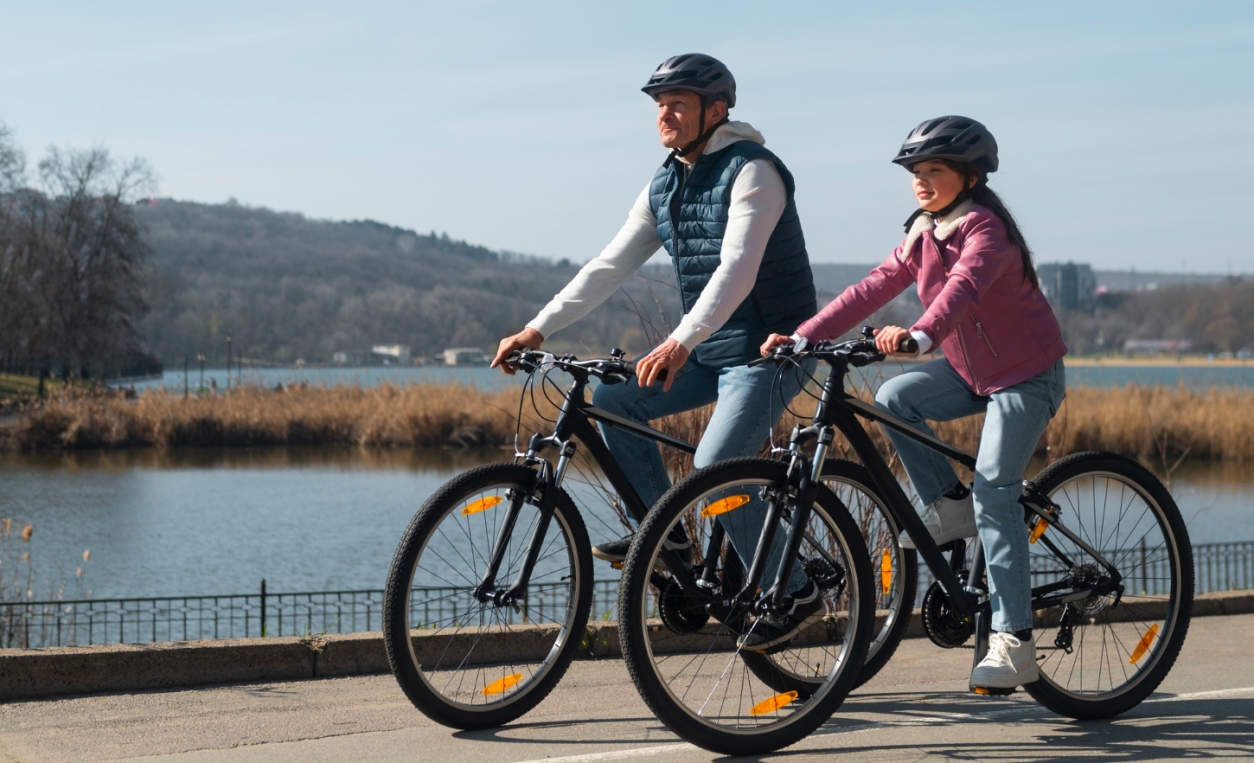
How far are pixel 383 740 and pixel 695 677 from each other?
0.96 metres

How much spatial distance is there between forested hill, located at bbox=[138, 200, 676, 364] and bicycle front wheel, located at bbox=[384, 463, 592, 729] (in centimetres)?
8214

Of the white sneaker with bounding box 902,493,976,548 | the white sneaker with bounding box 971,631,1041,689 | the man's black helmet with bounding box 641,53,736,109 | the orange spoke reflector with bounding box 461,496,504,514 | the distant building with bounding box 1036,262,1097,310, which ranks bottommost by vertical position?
the white sneaker with bounding box 971,631,1041,689

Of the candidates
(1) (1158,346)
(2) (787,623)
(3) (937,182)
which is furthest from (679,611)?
(1) (1158,346)

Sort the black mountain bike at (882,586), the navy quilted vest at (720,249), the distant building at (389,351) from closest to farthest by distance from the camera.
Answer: the black mountain bike at (882,586)
the navy quilted vest at (720,249)
the distant building at (389,351)

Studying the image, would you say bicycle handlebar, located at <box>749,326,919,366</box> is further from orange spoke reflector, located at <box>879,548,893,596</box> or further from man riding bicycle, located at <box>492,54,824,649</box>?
orange spoke reflector, located at <box>879,548,893,596</box>

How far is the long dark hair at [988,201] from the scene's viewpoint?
4.41 m

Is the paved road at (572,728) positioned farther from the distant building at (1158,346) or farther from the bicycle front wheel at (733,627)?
the distant building at (1158,346)

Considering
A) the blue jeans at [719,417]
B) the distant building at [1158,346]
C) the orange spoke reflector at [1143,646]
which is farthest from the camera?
the distant building at [1158,346]

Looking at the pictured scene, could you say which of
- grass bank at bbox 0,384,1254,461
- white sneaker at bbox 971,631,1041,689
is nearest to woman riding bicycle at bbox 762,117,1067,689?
A: white sneaker at bbox 971,631,1041,689

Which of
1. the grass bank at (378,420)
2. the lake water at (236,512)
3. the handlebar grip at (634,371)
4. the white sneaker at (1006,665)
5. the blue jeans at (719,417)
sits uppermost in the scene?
the handlebar grip at (634,371)

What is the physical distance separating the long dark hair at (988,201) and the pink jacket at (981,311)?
3 cm

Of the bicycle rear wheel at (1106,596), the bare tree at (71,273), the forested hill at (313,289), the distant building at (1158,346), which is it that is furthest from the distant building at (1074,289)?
the bicycle rear wheel at (1106,596)

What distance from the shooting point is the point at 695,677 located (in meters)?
4.32

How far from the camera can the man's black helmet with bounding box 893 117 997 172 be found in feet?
14.3
